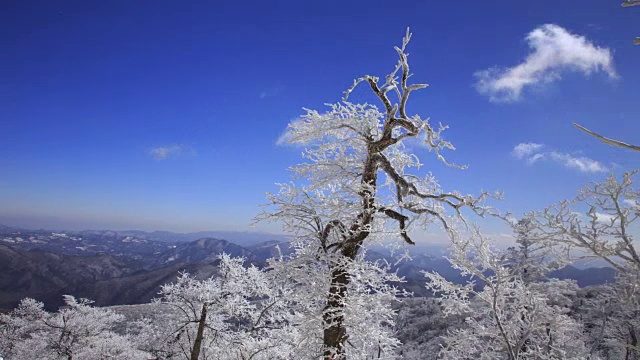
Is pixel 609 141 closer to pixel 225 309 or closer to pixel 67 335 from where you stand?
pixel 225 309

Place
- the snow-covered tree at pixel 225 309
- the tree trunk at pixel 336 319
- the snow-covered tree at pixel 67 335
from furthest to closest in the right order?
the snow-covered tree at pixel 67 335 < the snow-covered tree at pixel 225 309 < the tree trunk at pixel 336 319

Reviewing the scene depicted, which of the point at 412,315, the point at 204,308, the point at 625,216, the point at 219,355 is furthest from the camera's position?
the point at 412,315

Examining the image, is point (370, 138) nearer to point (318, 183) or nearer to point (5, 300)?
point (318, 183)

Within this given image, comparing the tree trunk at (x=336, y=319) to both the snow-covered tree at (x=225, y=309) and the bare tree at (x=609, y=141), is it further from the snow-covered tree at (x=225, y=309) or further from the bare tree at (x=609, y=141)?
the snow-covered tree at (x=225, y=309)

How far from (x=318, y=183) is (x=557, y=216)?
4446mm

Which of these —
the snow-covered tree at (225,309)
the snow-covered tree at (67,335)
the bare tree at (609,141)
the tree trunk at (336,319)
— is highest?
the bare tree at (609,141)

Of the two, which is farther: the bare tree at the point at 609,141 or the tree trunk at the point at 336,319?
the tree trunk at the point at 336,319

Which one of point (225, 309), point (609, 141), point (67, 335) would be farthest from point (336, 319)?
point (67, 335)

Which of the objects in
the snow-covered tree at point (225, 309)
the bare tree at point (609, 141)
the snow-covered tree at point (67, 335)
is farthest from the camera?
the snow-covered tree at point (67, 335)

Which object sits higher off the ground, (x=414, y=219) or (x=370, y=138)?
(x=370, y=138)

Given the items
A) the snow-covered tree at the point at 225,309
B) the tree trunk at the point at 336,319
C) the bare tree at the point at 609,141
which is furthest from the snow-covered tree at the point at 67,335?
the bare tree at the point at 609,141

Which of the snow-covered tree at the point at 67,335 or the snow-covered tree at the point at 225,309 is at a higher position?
the snow-covered tree at the point at 225,309

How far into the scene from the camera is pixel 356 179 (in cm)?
775

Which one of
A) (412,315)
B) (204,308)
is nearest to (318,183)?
(204,308)
